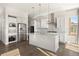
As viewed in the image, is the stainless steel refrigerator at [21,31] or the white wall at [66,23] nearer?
the white wall at [66,23]

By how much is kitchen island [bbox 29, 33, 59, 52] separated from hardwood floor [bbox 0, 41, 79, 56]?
85mm

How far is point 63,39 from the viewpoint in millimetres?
1673

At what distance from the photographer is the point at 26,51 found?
5.57 ft

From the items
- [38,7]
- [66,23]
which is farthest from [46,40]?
[38,7]

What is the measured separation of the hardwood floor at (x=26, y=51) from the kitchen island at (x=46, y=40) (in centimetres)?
8

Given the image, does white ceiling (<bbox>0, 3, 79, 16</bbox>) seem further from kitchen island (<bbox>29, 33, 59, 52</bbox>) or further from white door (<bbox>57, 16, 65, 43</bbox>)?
kitchen island (<bbox>29, 33, 59, 52</bbox>)

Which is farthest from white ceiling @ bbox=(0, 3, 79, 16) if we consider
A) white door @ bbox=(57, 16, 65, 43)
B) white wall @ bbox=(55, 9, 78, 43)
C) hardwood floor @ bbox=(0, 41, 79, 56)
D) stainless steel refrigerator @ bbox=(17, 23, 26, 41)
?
hardwood floor @ bbox=(0, 41, 79, 56)

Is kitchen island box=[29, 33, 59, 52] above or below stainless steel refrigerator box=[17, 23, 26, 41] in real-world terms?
below

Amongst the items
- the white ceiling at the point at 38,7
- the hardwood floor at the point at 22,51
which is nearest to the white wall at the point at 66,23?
the white ceiling at the point at 38,7

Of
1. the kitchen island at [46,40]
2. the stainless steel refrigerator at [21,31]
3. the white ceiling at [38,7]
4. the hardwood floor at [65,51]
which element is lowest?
the hardwood floor at [65,51]

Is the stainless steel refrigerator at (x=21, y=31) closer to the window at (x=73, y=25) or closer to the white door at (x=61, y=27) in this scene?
the white door at (x=61, y=27)

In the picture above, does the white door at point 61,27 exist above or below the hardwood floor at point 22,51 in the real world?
above

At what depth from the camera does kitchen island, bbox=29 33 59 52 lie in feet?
5.61

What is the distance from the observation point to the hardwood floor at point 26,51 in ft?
5.40
